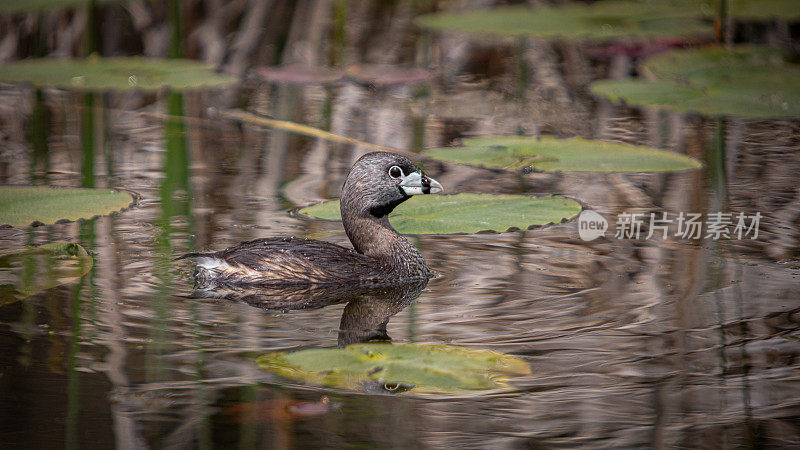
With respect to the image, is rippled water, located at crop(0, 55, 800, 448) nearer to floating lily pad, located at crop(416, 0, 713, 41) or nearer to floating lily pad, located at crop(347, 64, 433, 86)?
floating lily pad, located at crop(347, 64, 433, 86)

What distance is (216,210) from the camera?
20.3ft

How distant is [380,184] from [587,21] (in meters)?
6.41

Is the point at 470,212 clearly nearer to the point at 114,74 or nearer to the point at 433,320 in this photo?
the point at 433,320

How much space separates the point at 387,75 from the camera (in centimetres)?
961

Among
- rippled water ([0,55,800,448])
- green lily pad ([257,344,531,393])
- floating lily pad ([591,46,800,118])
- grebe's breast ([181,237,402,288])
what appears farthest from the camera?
floating lily pad ([591,46,800,118])

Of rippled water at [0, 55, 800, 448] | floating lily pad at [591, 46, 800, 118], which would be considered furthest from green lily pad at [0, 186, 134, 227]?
floating lily pad at [591, 46, 800, 118]

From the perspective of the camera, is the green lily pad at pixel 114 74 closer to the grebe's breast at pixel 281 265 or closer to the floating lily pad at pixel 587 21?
the floating lily pad at pixel 587 21

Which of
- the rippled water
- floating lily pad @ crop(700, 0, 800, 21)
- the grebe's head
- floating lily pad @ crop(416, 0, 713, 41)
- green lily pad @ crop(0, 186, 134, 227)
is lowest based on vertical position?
the rippled water

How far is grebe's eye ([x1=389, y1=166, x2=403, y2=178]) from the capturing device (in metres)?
5.52

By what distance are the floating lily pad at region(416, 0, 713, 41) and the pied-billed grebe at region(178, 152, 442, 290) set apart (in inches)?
202

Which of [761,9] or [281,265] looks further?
[761,9]

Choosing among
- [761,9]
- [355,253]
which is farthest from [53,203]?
[761,9]

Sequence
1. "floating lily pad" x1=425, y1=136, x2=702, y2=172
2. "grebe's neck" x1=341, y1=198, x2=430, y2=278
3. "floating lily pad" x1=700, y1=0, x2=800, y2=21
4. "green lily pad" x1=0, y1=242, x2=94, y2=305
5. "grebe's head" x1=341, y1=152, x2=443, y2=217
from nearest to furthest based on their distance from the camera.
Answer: "green lily pad" x1=0, y1=242, x2=94, y2=305 < "grebe's neck" x1=341, y1=198, x2=430, y2=278 < "grebe's head" x1=341, y1=152, x2=443, y2=217 < "floating lily pad" x1=425, y1=136, x2=702, y2=172 < "floating lily pad" x1=700, y1=0, x2=800, y2=21

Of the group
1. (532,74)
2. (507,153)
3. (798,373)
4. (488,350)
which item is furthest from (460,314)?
(532,74)
